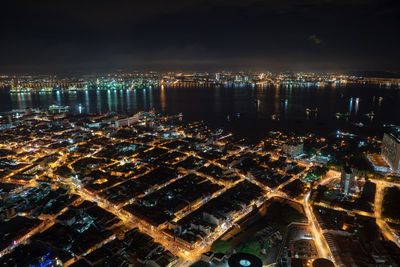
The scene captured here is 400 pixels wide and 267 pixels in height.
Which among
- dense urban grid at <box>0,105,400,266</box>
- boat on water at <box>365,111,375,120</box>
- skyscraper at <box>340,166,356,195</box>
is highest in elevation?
boat on water at <box>365,111,375,120</box>

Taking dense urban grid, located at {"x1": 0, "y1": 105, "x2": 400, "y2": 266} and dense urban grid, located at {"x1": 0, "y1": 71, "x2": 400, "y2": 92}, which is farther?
dense urban grid, located at {"x1": 0, "y1": 71, "x2": 400, "y2": 92}

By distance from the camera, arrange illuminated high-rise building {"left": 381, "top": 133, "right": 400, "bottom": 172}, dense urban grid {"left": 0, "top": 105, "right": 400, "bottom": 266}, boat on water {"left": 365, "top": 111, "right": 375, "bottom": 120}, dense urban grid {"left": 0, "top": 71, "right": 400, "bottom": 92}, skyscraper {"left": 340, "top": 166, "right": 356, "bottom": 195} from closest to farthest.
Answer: dense urban grid {"left": 0, "top": 105, "right": 400, "bottom": 266} < skyscraper {"left": 340, "top": 166, "right": 356, "bottom": 195} < illuminated high-rise building {"left": 381, "top": 133, "right": 400, "bottom": 172} < boat on water {"left": 365, "top": 111, "right": 375, "bottom": 120} < dense urban grid {"left": 0, "top": 71, "right": 400, "bottom": 92}

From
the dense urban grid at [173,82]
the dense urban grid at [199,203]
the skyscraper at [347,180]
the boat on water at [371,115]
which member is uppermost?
the dense urban grid at [173,82]

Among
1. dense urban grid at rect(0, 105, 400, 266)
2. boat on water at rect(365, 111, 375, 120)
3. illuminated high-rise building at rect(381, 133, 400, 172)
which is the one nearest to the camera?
dense urban grid at rect(0, 105, 400, 266)

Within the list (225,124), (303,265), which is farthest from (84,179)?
(225,124)

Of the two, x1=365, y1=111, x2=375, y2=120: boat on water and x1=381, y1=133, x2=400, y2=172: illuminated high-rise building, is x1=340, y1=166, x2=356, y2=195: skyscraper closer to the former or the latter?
x1=381, y1=133, x2=400, y2=172: illuminated high-rise building

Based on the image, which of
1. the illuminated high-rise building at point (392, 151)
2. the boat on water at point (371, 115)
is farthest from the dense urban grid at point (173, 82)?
the illuminated high-rise building at point (392, 151)

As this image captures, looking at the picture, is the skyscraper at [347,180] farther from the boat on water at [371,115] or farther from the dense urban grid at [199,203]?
the boat on water at [371,115]

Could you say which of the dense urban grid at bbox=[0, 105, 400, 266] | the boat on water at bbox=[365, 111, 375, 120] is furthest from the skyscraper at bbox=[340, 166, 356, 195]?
the boat on water at bbox=[365, 111, 375, 120]
